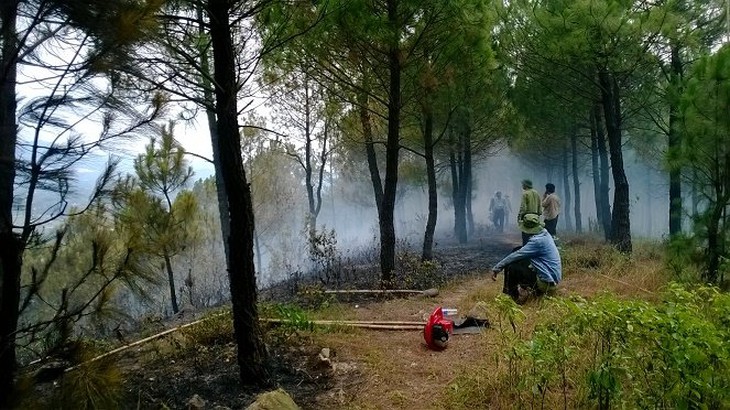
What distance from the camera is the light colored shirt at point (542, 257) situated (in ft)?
18.7

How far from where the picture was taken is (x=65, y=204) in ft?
7.89

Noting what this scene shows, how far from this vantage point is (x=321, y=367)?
4113mm

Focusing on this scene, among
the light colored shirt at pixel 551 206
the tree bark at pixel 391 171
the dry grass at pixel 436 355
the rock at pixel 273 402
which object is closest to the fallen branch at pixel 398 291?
the dry grass at pixel 436 355

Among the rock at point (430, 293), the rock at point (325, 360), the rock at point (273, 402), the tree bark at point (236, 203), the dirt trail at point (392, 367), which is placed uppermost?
the tree bark at point (236, 203)

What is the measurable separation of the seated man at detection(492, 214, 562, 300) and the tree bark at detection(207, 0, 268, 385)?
307cm

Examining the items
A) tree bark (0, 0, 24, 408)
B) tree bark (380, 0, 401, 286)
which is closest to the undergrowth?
tree bark (0, 0, 24, 408)

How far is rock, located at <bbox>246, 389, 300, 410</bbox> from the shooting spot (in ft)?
9.56

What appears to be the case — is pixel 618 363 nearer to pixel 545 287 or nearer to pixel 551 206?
pixel 545 287

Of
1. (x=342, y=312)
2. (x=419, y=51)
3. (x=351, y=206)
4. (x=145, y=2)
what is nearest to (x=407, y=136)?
(x=419, y=51)

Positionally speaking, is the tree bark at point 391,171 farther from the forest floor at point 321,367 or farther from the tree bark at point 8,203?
the tree bark at point 8,203

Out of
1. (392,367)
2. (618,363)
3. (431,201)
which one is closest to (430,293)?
(392,367)

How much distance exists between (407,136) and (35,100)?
13.0 meters

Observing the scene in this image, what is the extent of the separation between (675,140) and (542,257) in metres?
3.15

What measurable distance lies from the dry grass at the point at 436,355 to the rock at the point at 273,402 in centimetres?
47
